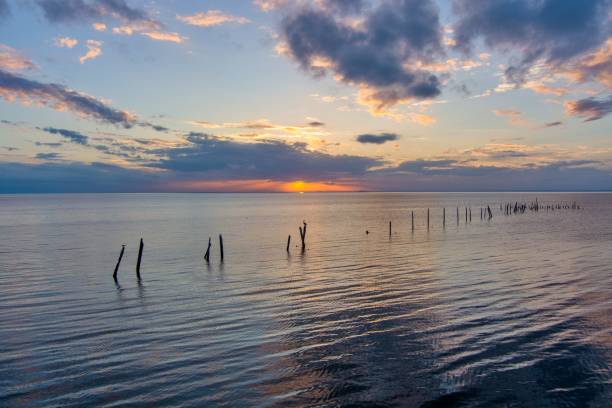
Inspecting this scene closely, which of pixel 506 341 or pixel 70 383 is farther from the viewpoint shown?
pixel 506 341

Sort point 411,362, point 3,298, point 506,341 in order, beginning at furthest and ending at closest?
point 3,298 → point 506,341 → point 411,362

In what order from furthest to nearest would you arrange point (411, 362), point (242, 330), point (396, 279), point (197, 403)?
point (396, 279), point (242, 330), point (411, 362), point (197, 403)

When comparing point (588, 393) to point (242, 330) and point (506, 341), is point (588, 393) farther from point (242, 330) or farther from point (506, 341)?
point (242, 330)

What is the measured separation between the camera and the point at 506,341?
45.3ft

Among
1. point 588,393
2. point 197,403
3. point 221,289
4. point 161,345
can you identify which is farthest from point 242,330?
point 588,393

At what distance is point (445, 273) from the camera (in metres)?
27.3

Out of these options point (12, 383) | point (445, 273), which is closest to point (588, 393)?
point (12, 383)

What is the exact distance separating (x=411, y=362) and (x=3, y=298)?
20285 millimetres

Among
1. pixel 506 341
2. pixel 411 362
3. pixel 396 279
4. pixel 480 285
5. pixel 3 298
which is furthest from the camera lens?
pixel 396 279

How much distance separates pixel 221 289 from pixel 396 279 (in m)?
10.2

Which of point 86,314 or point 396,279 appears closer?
point 86,314

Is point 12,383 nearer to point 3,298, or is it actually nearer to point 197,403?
point 197,403

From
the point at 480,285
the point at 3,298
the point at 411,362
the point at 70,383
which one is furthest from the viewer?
→ the point at 480,285

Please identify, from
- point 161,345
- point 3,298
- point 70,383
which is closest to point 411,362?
point 161,345
